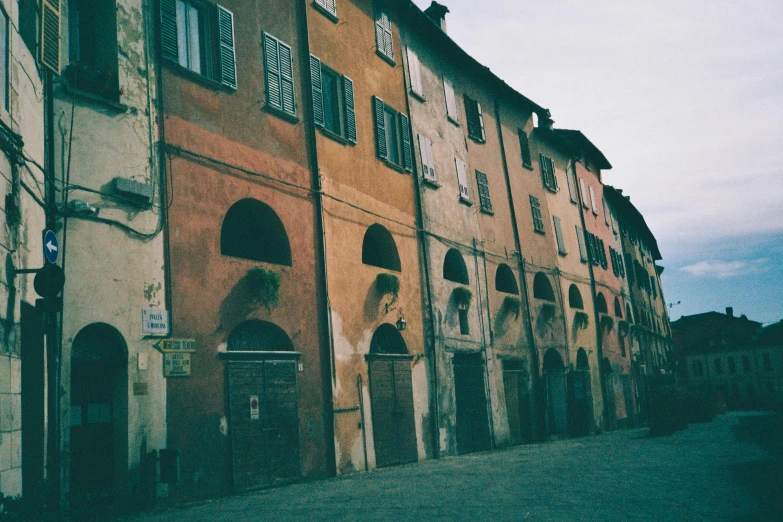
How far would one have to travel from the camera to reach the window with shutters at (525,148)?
26.3 meters

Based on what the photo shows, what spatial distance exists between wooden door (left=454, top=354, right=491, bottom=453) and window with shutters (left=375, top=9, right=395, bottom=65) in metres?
8.34

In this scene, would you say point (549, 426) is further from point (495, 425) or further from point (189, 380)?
point (189, 380)

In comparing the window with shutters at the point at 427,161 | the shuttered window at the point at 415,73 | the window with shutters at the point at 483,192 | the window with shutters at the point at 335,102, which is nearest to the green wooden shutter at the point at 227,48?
the window with shutters at the point at 335,102

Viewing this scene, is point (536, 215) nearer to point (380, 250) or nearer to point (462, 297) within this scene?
point (462, 297)

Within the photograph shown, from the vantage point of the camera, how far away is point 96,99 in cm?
1016

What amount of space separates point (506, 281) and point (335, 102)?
9793mm

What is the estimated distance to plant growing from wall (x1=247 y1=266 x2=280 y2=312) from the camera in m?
12.2

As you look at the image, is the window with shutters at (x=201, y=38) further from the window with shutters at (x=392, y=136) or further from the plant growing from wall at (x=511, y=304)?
the plant growing from wall at (x=511, y=304)

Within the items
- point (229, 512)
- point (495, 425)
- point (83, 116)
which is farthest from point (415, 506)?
point (495, 425)

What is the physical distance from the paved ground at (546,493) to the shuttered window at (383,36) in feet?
35.1

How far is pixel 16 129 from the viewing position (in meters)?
7.89

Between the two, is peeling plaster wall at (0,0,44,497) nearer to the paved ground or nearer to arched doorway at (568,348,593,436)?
the paved ground

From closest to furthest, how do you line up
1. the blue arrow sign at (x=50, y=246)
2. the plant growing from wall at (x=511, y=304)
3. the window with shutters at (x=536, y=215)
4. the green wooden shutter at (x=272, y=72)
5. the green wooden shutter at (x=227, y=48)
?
the blue arrow sign at (x=50, y=246)
the green wooden shutter at (x=227, y=48)
the green wooden shutter at (x=272, y=72)
the plant growing from wall at (x=511, y=304)
the window with shutters at (x=536, y=215)

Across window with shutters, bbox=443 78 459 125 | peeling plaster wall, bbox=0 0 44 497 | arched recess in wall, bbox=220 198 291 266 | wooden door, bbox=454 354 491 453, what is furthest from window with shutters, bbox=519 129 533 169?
peeling plaster wall, bbox=0 0 44 497
